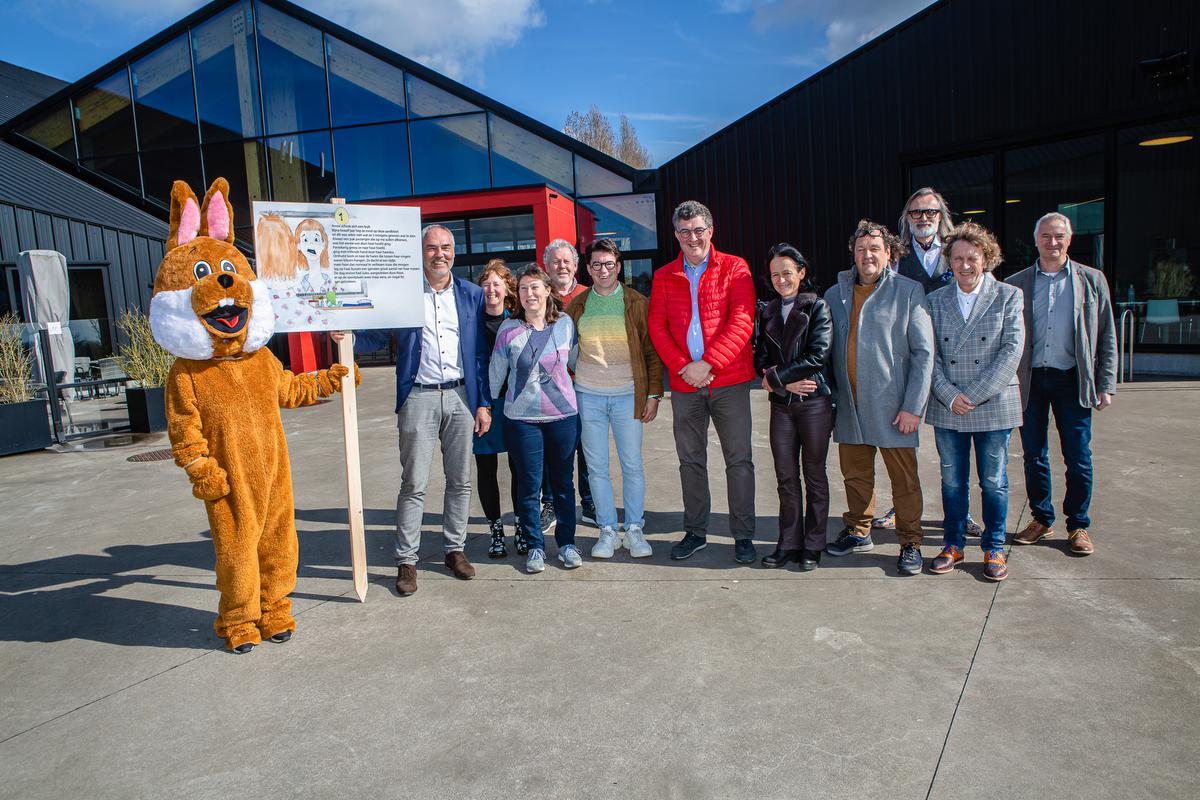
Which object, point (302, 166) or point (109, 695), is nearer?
point (109, 695)

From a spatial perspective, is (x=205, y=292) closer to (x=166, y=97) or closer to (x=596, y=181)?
(x=596, y=181)

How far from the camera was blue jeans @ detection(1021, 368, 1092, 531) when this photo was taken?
4.16 meters

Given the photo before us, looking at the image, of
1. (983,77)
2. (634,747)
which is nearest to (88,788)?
(634,747)

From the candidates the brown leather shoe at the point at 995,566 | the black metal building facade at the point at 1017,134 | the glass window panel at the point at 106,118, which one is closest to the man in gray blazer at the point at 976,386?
the brown leather shoe at the point at 995,566

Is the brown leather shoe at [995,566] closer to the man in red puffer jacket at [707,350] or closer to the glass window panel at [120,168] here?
the man in red puffer jacket at [707,350]

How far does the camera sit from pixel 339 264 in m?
3.87

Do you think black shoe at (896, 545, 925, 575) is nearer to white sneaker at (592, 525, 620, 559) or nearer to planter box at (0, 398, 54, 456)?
white sneaker at (592, 525, 620, 559)

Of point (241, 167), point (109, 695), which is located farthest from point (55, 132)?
point (109, 695)

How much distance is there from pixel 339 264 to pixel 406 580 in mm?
1723

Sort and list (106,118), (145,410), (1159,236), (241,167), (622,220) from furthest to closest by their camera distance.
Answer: (106,118), (241,167), (622,220), (1159,236), (145,410)

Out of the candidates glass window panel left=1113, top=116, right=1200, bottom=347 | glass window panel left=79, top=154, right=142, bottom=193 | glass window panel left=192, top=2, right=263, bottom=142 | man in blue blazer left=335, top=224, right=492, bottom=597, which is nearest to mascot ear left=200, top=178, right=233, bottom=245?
man in blue blazer left=335, top=224, right=492, bottom=597

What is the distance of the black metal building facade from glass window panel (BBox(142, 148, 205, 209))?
13.1 m

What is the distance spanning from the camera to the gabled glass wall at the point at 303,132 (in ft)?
52.0

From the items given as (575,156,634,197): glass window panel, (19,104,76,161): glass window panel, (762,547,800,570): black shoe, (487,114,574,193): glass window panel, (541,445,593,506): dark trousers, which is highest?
(19,104,76,161): glass window panel
